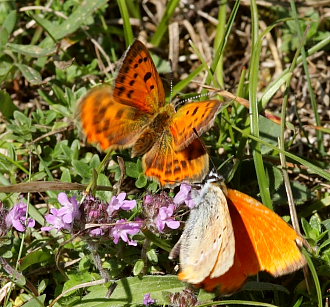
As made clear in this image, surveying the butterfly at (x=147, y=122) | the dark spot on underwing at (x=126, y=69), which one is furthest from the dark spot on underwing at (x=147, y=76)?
the dark spot on underwing at (x=126, y=69)

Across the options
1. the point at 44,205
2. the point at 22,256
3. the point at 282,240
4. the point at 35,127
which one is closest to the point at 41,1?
the point at 35,127

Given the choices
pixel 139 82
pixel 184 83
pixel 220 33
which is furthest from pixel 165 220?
pixel 220 33

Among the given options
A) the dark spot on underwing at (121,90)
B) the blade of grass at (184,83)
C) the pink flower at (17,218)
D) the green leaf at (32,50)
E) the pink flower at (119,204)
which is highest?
the dark spot on underwing at (121,90)

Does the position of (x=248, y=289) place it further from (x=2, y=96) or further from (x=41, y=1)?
(x=41, y=1)

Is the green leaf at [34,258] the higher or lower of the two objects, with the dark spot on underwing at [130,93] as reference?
lower

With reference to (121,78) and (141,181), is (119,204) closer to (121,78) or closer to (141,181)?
(141,181)

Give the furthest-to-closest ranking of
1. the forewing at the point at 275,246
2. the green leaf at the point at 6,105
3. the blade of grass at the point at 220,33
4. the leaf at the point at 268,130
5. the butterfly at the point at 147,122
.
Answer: the blade of grass at the point at 220,33 → the green leaf at the point at 6,105 → the leaf at the point at 268,130 → the butterfly at the point at 147,122 → the forewing at the point at 275,246

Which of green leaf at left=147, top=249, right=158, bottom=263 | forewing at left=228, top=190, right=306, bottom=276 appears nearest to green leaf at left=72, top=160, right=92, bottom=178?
green leaf at left=147, top=249, right=158, bottom=263

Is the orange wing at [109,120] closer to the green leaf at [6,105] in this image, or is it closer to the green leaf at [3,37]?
the green leaf at [6,105]
